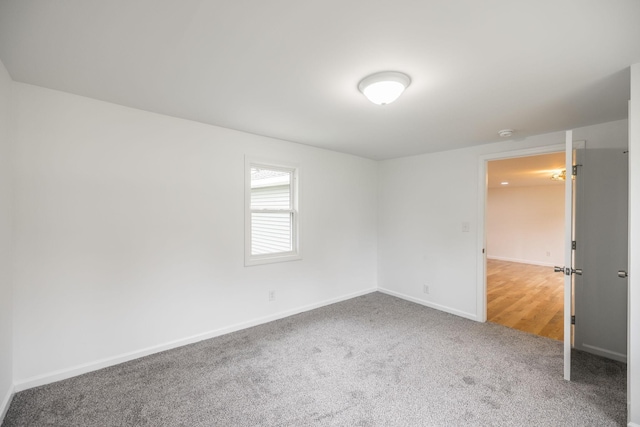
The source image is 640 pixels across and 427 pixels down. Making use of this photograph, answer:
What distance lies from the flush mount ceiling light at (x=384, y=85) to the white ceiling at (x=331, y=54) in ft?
0.22

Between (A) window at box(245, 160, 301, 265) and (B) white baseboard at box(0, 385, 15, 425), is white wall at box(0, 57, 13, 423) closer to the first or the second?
(B) white baseboard at box(0, 385, 15, 425)

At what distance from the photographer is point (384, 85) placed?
1850mm

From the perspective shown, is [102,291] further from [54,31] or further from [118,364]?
[54,31]

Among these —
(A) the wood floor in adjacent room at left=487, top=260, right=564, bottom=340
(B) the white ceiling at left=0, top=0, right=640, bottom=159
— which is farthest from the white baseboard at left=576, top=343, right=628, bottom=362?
(B) the white ceiling at left=0, top=0, right=640, bottom=159

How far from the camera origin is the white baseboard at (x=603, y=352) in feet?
8.48

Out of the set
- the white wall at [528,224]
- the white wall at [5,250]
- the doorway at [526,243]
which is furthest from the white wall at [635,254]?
the white wall at [528,224]

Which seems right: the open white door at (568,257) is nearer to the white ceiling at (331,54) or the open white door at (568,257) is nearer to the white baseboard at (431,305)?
the white ceiling at (331,54)

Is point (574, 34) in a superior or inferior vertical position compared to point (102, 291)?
superior

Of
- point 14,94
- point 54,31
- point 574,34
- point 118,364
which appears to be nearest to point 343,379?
point 118,364

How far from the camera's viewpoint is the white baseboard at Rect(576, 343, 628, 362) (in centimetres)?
259

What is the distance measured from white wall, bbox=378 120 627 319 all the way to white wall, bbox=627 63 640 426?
149 centimetres

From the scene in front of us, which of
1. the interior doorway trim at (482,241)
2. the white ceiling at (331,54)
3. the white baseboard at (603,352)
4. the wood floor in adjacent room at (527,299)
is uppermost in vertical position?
the white ceiling at (331,54)

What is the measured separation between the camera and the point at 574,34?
4.61 feet

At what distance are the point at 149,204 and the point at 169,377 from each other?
1509 millimetres
